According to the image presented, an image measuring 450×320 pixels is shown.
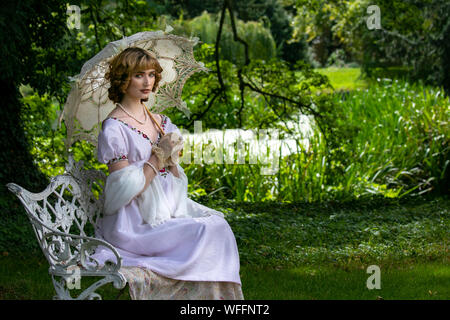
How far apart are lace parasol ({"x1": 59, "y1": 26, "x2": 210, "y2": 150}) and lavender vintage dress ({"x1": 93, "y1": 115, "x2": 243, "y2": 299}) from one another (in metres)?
0.37

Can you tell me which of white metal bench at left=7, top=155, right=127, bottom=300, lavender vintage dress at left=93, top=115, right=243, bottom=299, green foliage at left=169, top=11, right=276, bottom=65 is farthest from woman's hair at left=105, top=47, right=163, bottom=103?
green foliage at left=169, top=11, right=276, bottom=65

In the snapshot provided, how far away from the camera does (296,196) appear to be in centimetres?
864

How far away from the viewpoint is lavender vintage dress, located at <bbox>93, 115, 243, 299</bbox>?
3293mm

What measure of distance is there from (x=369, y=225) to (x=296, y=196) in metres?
1.61

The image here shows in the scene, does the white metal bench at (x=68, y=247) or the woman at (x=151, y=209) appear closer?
the white metal bench at (x=68, y=247)

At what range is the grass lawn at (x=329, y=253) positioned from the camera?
4879 mm

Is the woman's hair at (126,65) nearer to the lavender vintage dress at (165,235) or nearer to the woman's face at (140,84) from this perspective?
the woman's face at (140,84)

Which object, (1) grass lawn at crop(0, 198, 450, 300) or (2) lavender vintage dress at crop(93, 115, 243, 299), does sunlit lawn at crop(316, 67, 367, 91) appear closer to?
(1) grass lawn at crop(0, 198, 450, 300)

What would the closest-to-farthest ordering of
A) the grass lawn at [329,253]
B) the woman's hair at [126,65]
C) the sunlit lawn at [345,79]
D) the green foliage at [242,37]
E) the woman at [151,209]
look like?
Result: the woman at [151,209], the woman's hair at [126,65], the grass lawn at [329,253], the green foliage at [242,37], the sunlit lawn at [345,79]

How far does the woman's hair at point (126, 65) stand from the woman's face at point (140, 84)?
2cm

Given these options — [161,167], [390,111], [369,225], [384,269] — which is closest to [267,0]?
[390,111]

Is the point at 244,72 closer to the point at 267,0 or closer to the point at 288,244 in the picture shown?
the point at 288,244

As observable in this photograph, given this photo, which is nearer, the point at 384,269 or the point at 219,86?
the point at 384,269

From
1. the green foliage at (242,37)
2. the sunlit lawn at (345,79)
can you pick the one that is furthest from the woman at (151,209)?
the sunlit lawn at (345,79)
